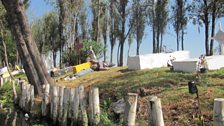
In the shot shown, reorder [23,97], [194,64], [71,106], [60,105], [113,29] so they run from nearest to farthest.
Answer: [71,106] → [60,105] → [23,97] → [194,64] → [113,29]

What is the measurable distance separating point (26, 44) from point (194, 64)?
22.8ft

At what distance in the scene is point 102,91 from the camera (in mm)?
13336

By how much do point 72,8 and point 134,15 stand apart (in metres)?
8.57

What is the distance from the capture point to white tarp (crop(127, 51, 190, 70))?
63.8ft

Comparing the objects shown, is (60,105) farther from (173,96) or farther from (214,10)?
(214,10)

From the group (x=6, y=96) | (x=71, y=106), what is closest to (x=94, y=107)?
(x=71, y=106)

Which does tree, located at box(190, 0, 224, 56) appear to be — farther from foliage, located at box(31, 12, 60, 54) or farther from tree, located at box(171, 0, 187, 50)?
foliage, located at box(31, 12, 60, 54)

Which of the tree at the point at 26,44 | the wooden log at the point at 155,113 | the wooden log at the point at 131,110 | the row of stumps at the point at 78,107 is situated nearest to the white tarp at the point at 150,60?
the tree at the point at 26,44

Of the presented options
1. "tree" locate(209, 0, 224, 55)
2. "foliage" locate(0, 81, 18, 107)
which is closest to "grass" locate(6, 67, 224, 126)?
"foliage" locate(0, 81, 18, 107)

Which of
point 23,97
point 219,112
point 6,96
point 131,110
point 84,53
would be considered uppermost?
point 84,53

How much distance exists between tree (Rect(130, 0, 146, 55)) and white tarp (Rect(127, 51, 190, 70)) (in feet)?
77.9

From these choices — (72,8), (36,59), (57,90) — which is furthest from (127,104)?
(72,8)

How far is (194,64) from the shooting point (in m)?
15.0

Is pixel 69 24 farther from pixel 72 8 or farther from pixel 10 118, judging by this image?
pixel 10 118
